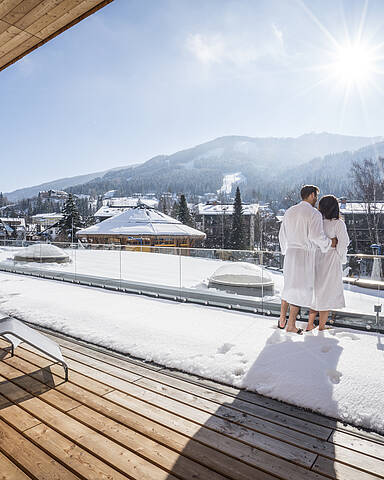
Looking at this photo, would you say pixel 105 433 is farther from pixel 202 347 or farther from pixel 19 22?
pixel 19 22

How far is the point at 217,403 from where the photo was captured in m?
2.24

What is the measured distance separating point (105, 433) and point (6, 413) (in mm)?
664

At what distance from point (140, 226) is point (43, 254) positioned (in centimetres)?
1973

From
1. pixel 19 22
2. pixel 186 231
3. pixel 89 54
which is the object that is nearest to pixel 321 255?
pixel 19 22

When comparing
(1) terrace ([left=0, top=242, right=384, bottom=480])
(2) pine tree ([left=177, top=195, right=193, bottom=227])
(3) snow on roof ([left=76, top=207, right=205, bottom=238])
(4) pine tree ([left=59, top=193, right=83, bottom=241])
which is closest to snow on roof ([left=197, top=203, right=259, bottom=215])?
(2) pine tree ([left=177, top=195, right=193, bottom=227])

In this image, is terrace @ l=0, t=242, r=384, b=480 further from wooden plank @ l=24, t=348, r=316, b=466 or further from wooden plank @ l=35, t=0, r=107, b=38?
wooden plank @ l=35, t=0, r=107, b=38

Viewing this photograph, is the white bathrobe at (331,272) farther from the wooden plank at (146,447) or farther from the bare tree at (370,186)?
the bare tree at (370,186)

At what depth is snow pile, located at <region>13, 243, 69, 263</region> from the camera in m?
8.27

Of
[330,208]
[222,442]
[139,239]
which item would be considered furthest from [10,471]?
[139,239]

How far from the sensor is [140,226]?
28234 mm

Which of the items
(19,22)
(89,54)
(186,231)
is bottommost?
(186,231)

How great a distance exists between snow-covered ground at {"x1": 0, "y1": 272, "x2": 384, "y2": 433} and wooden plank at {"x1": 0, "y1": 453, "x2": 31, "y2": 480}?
1.39 m

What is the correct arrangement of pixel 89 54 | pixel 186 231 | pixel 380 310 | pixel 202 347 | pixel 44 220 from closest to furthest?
pixel 202 347 < pixel 380 310 < pixel 89 54 < pixel 186 231 < pixel 44 220

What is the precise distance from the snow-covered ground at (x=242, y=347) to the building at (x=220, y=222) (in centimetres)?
3858
